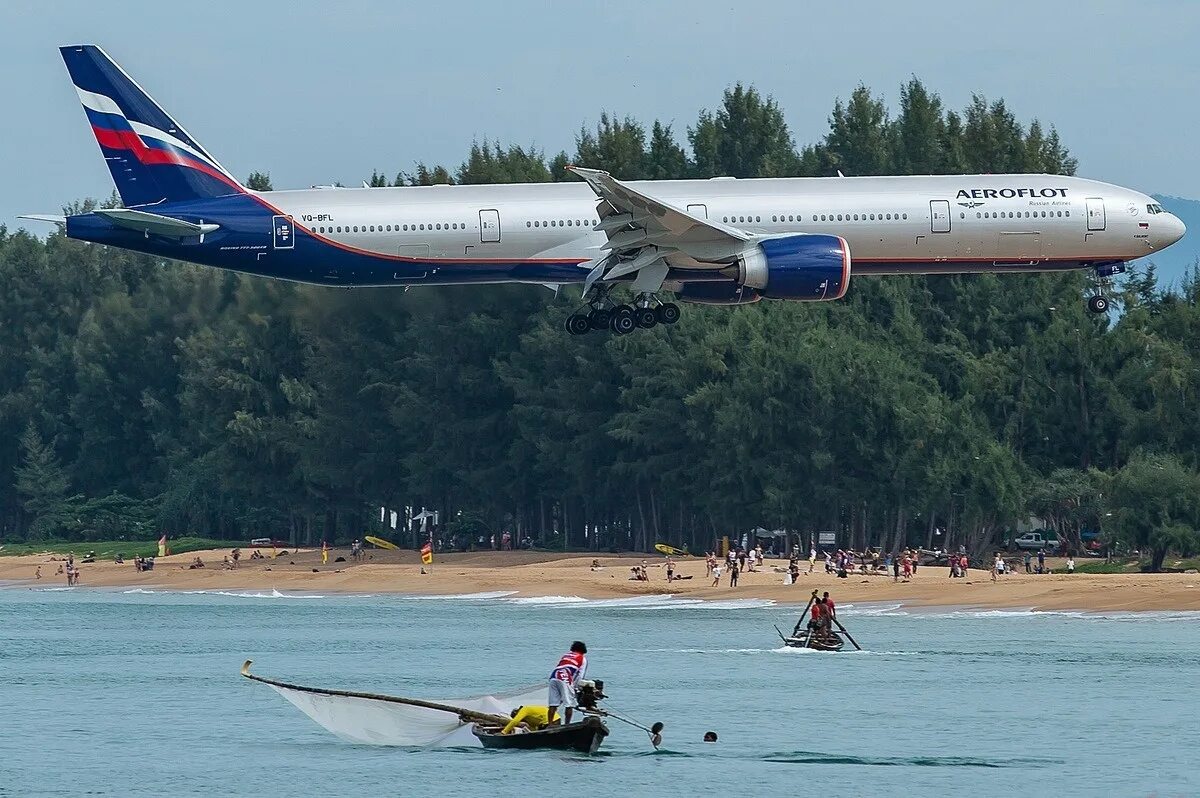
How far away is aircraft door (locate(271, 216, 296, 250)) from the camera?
6531 cm

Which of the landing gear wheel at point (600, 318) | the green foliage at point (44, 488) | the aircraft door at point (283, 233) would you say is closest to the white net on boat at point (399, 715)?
the aircraft door at point (283, 233)

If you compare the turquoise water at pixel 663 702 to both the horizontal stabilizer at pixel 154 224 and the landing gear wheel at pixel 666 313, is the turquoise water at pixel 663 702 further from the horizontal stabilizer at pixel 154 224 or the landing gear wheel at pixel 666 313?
the horizontal stabilizer at pixel 154 224

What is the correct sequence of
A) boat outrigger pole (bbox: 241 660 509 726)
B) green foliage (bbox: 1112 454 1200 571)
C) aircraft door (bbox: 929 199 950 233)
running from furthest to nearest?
1. green foliage (bbox: 1112 454 1200 571)
2. aircraft door (bbox: 929 199 950 233)
3. boat outrigger pole (bbox: 241 660 509 726)

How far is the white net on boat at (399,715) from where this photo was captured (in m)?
44.7

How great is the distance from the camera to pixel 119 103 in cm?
7031

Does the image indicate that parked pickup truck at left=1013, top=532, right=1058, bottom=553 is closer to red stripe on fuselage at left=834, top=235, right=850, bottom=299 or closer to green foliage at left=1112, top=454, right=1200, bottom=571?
green foliage at left=1112, top=454, right=1200, bottom=571

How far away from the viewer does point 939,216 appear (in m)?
66.5

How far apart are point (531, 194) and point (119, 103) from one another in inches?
569

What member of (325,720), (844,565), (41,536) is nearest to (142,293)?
(41,536)

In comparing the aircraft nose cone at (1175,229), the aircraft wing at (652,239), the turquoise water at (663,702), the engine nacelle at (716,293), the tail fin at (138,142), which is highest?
the tail fin at (138,142)

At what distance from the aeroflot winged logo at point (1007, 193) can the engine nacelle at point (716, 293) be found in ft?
24.4

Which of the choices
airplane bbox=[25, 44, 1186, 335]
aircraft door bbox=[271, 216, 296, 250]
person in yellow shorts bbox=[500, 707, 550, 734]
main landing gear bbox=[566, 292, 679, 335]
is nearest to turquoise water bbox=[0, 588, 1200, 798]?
person in yellow shorts bbox=[500, 707, 550, 734]

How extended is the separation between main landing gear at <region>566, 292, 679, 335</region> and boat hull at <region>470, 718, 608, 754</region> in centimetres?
2450

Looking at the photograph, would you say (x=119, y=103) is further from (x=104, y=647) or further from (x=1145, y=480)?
(x=1145, y=480)
